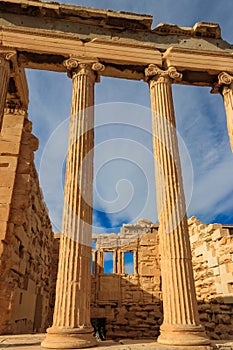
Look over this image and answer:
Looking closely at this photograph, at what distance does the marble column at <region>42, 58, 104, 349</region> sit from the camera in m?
7.58

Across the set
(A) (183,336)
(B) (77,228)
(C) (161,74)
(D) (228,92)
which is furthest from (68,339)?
(D) (228,92)

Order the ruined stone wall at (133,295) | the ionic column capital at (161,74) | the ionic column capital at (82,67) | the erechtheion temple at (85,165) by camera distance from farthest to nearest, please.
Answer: the ruined stone wall at (133,295), the ionic column capital at (161,74), the ionic column capital at (82,67), the erechtheion temple at (85,165)

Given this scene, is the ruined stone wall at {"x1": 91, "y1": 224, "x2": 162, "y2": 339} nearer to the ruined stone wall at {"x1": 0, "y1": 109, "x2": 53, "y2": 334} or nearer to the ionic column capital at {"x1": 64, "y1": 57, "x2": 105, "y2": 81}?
the ruined stone wall at {"x1": 0, "y1": 109, "x2": 53, "y2": 334}

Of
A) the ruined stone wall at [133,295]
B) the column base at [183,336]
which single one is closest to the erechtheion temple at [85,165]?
the column base at [183,336]

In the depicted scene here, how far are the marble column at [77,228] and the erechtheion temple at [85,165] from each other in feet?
0.09

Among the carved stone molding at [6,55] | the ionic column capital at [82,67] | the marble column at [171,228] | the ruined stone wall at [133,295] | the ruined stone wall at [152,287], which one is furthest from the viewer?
the ruined stone wall at [133,295]

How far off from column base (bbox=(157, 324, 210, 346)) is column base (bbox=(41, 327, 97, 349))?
1.91 m

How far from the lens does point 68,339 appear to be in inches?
289

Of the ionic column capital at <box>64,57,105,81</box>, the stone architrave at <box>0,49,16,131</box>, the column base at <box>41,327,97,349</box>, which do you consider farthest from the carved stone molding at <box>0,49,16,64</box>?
the column base at <box>41,327,97,349</box>

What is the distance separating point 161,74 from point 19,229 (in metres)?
8.19

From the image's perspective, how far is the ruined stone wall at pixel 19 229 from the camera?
10359 millimetres

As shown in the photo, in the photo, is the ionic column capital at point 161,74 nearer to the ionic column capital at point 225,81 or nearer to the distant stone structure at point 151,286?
the ionic column capital at point 225,81

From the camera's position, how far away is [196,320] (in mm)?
8250

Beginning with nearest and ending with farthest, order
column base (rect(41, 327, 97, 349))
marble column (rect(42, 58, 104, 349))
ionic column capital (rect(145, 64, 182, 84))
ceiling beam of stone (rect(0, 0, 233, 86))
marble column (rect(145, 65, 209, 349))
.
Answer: column base (rect(41, 327, 97, 349)) < marble column (rect(42, 58, 104, 349)) < marble column (rect(145, 65, 209, 349)) < ceiling beam of stone (rect(0, 0, 233, 86)) < ionic column capital (rect(145, 64, 182, 84))
